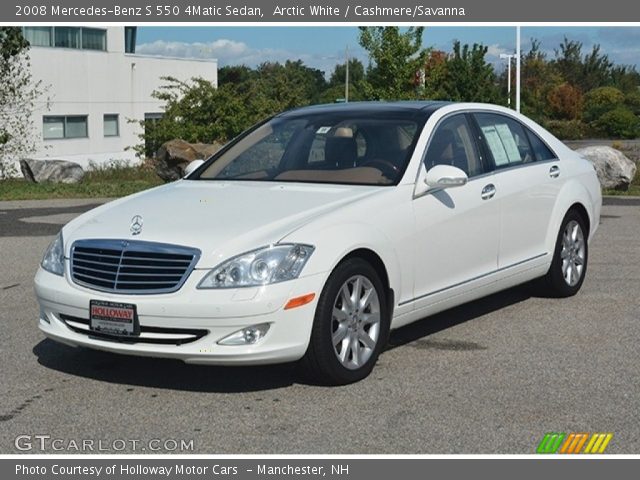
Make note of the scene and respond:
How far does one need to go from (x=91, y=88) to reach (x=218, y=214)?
3579cm

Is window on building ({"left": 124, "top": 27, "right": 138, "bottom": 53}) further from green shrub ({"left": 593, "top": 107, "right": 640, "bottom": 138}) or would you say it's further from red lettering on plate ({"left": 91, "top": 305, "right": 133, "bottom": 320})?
red lettering on plate ({"left": 91, "top": 305, "right": 133, "bottom": 320})

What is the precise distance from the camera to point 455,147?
758 centimetres

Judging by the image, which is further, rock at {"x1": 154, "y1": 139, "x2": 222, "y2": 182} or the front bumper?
rock at {"x1": 154, "y1": 139, "x2": 222, "y2": 182}

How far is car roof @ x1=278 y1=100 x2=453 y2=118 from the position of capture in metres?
7.63

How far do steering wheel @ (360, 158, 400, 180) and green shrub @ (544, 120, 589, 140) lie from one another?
1941 inches

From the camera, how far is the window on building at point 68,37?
38.1 metres

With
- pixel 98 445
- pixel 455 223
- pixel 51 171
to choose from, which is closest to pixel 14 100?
pixel 51 171

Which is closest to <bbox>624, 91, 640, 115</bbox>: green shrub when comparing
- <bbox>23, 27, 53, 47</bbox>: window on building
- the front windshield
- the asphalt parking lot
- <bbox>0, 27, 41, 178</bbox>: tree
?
<bbox>23, 27, 53, 47</bbox>: window on building

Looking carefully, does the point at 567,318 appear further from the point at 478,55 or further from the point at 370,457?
the point at 478,55

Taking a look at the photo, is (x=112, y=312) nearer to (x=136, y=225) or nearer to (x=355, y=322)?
(x=136, y=225)

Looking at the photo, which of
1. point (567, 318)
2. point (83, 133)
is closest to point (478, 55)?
point (83, 133)

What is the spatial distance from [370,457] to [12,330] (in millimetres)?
3846

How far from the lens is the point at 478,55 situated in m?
35.6

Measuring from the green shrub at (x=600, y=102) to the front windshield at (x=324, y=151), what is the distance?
178 feet
